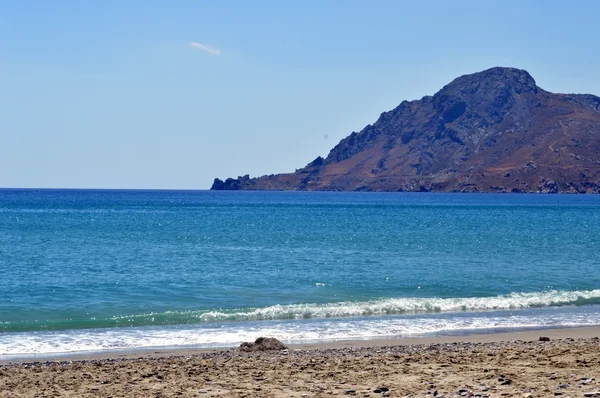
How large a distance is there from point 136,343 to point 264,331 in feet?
11.8

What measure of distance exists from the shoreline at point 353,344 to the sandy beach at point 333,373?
233 millimetres

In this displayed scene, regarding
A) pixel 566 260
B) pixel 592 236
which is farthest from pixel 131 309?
pixel 592 236

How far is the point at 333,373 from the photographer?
43.0ft

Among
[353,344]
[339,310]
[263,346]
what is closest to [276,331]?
[353,344]

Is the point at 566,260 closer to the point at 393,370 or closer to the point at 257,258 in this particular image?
the point at 257,258

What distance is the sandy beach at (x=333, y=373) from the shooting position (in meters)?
11.6

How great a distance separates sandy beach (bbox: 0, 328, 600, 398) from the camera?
11555 mm

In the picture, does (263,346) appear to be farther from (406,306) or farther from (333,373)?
(406,306)

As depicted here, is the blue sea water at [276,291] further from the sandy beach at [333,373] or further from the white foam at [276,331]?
the sandy beach at [333,373]

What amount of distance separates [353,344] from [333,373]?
17.4 ft

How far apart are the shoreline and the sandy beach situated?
0.76 feet

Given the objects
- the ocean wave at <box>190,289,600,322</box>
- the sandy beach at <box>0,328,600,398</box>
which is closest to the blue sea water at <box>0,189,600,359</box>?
the ocean wave at <box>190,289,600,322</box>

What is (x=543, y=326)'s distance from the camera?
70.3 ft

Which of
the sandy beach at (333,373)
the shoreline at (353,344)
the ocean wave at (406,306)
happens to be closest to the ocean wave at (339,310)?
the ocean wave at (406,306)
